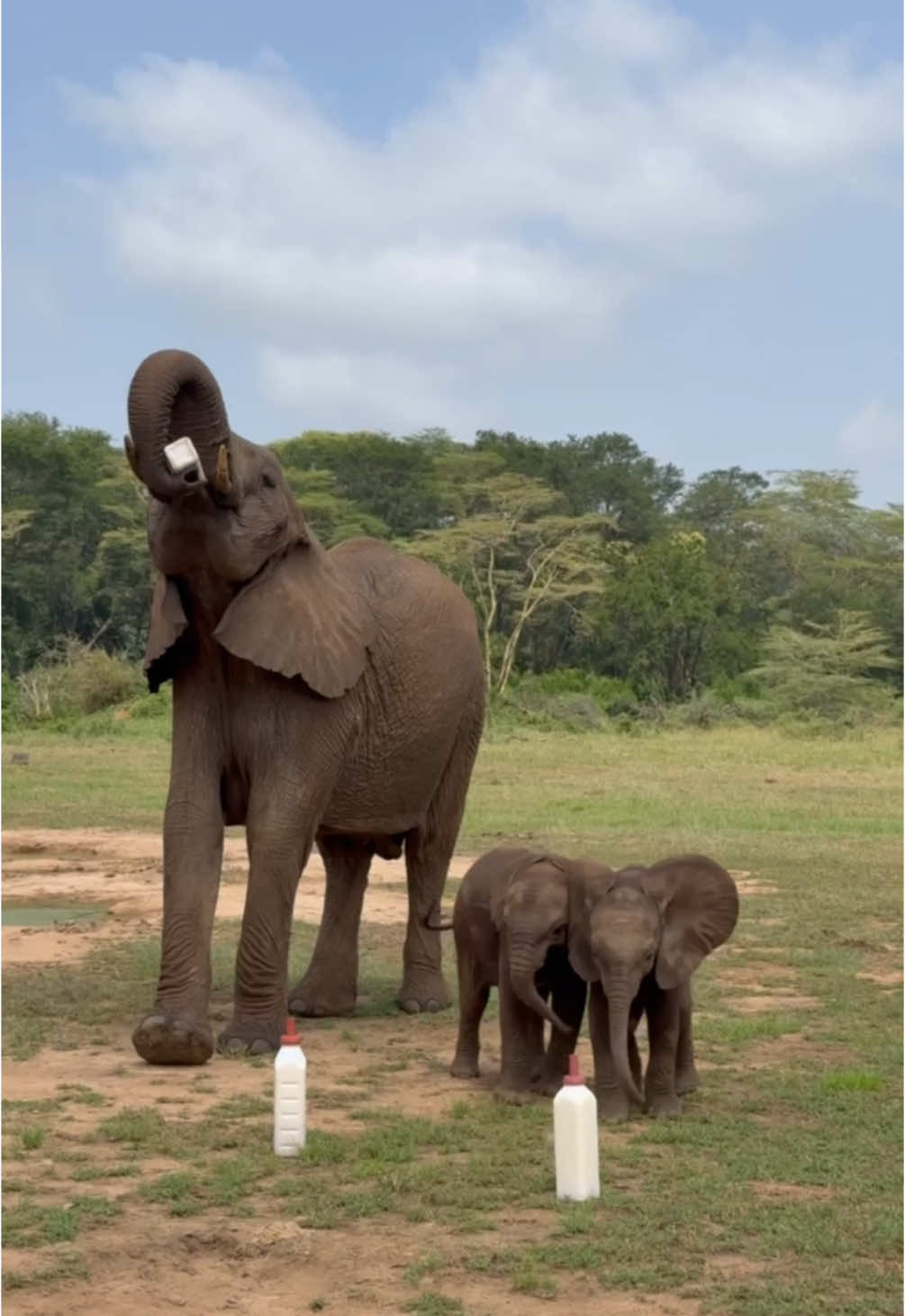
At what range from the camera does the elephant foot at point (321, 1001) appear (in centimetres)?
960

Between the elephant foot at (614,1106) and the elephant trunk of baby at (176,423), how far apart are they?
289 centimetres

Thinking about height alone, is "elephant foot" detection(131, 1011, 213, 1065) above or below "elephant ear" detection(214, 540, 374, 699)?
below

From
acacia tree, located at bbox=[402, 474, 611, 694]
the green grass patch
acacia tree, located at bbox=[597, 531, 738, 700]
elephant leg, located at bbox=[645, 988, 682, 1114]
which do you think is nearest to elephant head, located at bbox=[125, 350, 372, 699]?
elephant leg, located at bbox=[645, 988, 682, 1114]

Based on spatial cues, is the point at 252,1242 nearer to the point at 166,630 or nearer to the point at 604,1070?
the point at 604,1070

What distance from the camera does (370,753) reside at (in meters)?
9.45

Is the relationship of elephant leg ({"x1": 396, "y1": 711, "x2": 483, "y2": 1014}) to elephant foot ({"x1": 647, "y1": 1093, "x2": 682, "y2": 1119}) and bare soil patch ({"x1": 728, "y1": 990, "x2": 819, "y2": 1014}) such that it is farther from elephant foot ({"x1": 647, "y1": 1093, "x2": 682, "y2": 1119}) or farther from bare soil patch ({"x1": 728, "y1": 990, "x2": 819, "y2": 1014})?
elephant foot ({"x1": 647, "y1": 1093, "x2": 682, "y2": 1119})

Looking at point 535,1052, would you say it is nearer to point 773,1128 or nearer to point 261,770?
point 773,1128

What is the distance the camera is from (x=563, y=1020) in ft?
24.6

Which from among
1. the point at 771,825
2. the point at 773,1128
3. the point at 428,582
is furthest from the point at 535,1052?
the point at 771,825

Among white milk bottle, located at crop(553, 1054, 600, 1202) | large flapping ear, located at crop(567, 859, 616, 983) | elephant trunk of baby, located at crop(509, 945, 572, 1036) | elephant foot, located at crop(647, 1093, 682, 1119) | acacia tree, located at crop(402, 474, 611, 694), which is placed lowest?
elephant foot, located at crop(647, 1093, 682, 1119)

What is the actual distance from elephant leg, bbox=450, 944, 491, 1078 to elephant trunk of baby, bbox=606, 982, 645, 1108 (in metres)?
1.05

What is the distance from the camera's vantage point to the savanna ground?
521 centimetres

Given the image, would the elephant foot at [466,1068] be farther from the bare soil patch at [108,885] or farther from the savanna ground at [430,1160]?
the bare soil patch at [108,885]

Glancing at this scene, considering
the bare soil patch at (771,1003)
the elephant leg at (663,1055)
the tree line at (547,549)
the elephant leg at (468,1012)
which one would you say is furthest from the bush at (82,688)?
the elephant leg at (663,1055)
